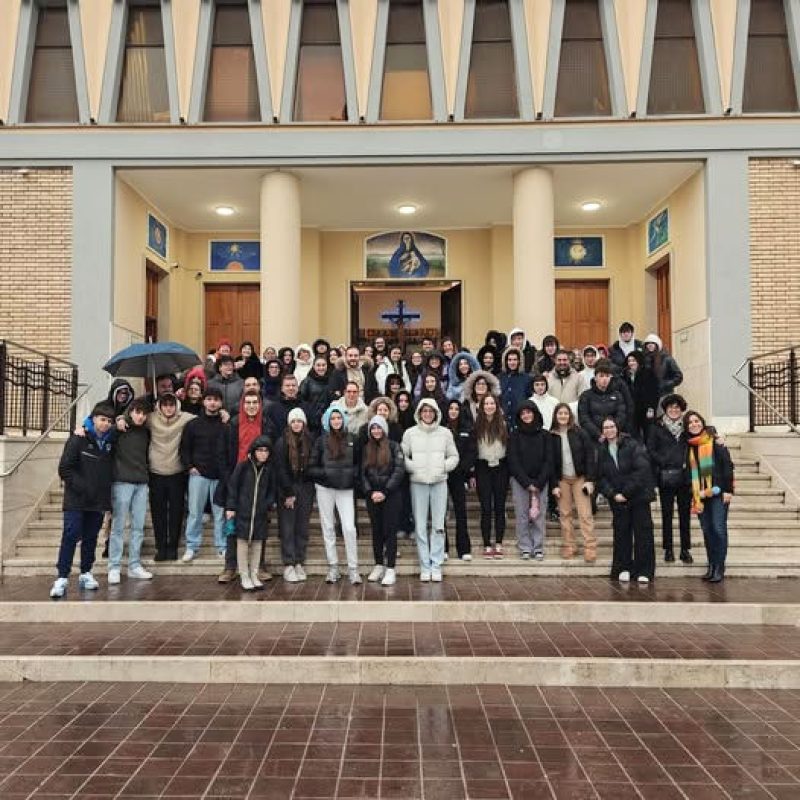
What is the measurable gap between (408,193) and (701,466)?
8.80 meters

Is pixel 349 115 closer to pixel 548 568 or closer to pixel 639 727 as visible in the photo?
pixel 548 568

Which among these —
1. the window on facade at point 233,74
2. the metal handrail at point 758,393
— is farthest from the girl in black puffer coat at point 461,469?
the window on facade at point 233,74

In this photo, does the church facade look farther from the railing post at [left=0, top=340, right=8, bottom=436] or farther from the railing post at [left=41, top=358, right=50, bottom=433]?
the railing post at [left=0, top=340, right=8, bottom=436]

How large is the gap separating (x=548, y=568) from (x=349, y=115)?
8.95 m

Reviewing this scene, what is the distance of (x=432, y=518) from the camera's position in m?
7.83

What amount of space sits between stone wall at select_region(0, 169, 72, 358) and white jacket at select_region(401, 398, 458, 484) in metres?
7.73

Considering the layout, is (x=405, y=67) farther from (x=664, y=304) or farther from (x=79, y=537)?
(x=79, y=537)

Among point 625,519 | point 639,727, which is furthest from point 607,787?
point 625,519

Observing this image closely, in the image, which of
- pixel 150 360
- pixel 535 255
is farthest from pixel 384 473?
Result: pixel 535 255

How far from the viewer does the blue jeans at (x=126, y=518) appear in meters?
7.88

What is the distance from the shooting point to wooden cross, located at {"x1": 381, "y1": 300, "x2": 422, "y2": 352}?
674 inches

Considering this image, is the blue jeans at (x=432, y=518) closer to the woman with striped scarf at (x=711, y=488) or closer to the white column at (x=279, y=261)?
the woman with striped scarf at (x=711, y=488)

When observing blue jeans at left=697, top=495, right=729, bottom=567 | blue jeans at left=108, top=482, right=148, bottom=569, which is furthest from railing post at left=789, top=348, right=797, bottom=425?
blue jeans at left=108, top=482, right=148, bottom=569

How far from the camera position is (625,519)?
25.5ft
